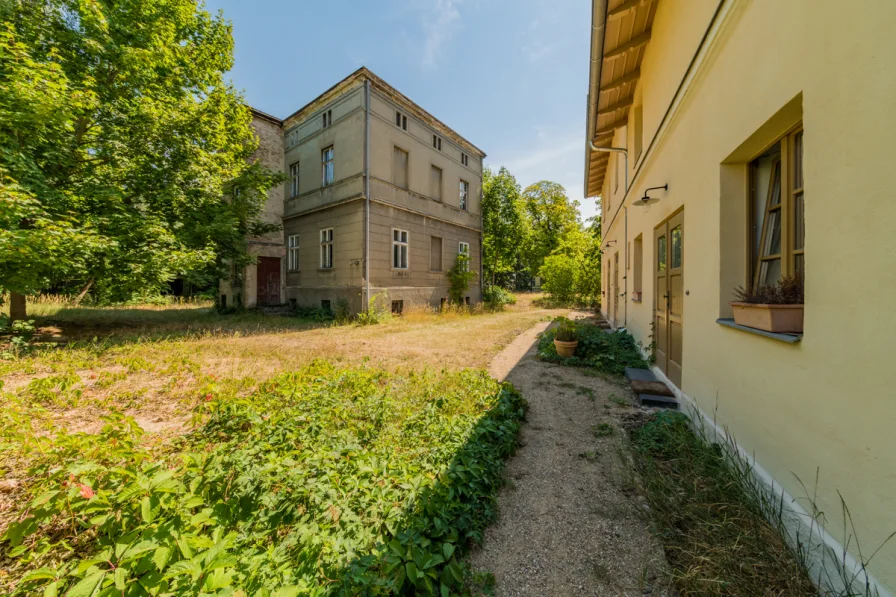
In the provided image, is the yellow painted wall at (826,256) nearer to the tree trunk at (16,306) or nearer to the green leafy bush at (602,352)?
the green leafy bush at (602,352)

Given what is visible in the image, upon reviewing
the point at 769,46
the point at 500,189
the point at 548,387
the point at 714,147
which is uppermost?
the point at 500,189

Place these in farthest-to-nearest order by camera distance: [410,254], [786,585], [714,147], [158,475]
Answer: [410,254], [714,147], [158,475], [786,585]

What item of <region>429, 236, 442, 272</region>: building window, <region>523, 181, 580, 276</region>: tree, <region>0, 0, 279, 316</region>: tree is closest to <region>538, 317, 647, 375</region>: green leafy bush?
<region>429, 236, 442, 272</region>: building window

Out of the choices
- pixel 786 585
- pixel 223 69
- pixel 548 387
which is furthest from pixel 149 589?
pixel 223 69

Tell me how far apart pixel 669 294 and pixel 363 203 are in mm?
9533

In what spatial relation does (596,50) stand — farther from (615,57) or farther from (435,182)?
(435,182)

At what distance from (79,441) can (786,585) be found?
4075 mm

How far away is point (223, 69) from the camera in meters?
10.3

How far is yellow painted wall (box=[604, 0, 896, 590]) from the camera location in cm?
131

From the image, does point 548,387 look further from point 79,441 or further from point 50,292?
point 50,292

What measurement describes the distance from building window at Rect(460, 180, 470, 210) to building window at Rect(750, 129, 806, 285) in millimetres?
13707

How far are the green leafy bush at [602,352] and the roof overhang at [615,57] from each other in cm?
438

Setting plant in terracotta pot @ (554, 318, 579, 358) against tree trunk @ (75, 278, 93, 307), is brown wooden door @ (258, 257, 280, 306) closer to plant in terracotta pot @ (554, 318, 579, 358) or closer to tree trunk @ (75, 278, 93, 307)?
tree trunk @ (75, 278, 93, 307)

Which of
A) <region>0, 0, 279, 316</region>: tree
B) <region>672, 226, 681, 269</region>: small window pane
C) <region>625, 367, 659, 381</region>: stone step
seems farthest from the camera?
<region>0, 0, 279, 316</region>: tree
